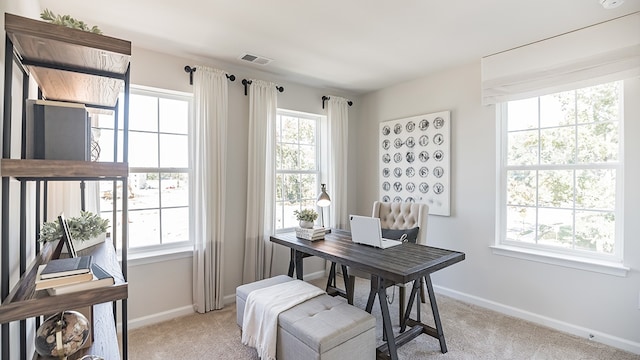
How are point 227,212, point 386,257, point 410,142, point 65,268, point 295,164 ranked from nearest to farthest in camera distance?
point 65,268
point 386,257
point 227,212
point 410,142
point 295,164

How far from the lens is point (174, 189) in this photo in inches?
122

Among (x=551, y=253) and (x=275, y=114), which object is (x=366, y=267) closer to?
(x=551, y=253)

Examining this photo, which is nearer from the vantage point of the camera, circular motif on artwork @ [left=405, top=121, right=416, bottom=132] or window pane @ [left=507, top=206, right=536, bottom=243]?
window pane @ [left=507, top=206, right=536, bottom=243]

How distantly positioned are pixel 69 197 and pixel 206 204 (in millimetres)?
1071

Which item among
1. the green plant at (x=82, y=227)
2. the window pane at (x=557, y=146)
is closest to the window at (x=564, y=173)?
the window pane at (x=557, y=146)

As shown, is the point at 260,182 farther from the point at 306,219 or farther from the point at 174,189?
the point at 174,189

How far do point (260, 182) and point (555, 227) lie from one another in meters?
2.95

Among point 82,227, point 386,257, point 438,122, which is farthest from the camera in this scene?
point 438,122

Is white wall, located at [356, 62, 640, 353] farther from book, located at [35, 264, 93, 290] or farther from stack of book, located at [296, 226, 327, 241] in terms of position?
book, located at [35, 264, 93, 290]

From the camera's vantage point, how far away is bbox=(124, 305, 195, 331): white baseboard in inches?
108

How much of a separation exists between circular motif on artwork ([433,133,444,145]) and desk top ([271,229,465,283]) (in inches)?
57.6

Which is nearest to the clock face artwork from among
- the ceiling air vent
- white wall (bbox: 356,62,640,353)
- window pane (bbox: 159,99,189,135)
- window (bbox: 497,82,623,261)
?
white wall (bbox: 356,62,640,353)

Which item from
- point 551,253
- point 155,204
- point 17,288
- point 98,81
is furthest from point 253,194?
point 551,253

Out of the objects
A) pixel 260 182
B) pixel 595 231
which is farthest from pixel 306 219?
pixel 595 231
